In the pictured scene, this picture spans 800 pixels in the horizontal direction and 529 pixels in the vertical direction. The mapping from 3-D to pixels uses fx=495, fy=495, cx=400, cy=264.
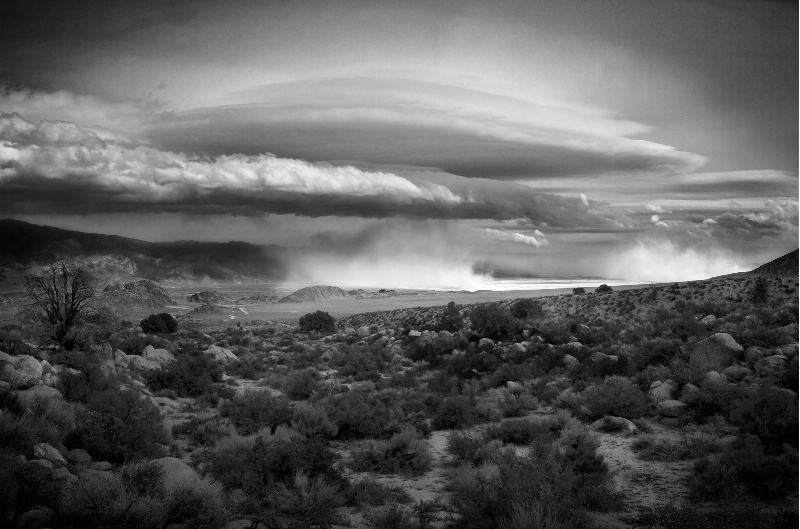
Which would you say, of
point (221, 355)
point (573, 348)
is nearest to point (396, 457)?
point (573, 348)

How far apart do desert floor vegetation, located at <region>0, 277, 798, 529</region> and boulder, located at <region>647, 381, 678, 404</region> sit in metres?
0.05

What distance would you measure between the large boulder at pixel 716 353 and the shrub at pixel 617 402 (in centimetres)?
312

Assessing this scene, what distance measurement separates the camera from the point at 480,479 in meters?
7.79

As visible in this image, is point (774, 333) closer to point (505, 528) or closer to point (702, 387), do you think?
point (702, 387)

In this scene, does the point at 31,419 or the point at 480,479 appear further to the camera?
the point at 31,419

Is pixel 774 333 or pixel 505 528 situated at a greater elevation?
pixel 774 333

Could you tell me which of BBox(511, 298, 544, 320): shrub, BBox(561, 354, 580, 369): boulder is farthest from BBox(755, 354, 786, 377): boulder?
BBox(511, 298, 544, 320): shrub

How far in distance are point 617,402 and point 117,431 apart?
37.6 feet

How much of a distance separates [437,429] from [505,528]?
748 cm

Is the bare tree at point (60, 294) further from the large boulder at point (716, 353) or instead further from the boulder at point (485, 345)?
the large boulder at point (716, 353)

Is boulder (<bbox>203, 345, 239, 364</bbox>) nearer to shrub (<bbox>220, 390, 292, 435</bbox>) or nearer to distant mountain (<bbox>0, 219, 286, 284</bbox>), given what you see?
distant mountain (<bbox>0, 219, 286, 284</bbox>)

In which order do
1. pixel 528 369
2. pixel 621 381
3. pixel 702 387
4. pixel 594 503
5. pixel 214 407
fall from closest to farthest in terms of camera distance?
pixel 594 503
pixel 702 387
pixel 621 381
pixel 214 407
pixel 528 369

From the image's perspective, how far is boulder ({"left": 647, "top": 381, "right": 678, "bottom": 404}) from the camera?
1320 centimetres

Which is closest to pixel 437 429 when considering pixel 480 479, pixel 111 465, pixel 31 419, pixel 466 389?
pixel 466 389
